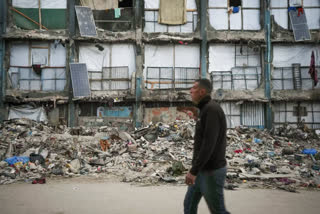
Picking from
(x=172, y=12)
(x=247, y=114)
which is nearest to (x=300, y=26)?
(x=247, y=114)

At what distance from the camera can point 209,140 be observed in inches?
85.0

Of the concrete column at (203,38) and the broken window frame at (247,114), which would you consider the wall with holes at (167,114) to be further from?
the concrete column at (203,38)

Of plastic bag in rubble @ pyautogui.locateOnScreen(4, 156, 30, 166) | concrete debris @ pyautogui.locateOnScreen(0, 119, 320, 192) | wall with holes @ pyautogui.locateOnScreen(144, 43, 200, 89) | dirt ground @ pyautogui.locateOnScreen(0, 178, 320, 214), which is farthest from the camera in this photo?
wall with holes @ pyautogui.locateOnScreen(144, 43, 200, 89)

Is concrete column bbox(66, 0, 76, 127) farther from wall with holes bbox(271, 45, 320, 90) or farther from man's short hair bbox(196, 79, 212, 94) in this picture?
man's short hair bbox(196, 79, 212, 94)

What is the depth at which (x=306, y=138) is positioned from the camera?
12.7 m

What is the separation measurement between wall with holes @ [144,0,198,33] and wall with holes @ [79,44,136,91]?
1.78 meters

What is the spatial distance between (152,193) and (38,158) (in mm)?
4673

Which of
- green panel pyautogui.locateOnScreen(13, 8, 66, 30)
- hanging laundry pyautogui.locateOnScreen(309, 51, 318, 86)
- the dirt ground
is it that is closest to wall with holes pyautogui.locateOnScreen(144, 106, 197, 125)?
hanging laundry pyautogui.locateOnScreen(309, 51, 318, 86)

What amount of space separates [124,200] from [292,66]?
45.3ft

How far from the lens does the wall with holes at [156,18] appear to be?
14719 millimetres

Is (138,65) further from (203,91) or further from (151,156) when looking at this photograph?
(203,91)

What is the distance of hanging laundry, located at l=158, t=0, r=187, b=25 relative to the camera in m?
14.6

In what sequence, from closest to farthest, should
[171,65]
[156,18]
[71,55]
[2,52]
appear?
1. [2,52]
2. [71,55]
3. [171,65]
4. [156,18]

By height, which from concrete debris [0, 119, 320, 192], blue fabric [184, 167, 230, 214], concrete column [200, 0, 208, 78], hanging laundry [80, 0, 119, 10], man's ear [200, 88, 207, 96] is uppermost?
hanging laundry [80, 0, 119, 10]
